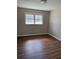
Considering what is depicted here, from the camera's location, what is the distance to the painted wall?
5398 millimetres

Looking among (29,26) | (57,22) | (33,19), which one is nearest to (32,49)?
(57,22)

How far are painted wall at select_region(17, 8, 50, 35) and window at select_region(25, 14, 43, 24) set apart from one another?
0.29 metres

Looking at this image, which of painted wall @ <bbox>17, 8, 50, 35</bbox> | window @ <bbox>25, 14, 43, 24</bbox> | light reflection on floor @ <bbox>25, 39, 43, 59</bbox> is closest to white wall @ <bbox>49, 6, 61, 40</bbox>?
painted wall @ <bbox>17, 8, 50, 35</bbox>

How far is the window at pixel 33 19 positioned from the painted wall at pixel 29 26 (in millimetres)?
285

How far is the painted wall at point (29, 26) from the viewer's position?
540cm

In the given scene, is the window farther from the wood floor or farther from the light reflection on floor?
the light reflection on floor

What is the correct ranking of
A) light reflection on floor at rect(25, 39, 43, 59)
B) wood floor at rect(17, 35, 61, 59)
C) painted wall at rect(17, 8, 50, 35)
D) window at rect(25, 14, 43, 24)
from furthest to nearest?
window at rect(25, 14, 43, 24) < painted wall at rect(17, 8, 50, 35) < light reflection on floor at rect(25, 39, 43, 59) < wood floor at rect(17, 35, 61, 59)

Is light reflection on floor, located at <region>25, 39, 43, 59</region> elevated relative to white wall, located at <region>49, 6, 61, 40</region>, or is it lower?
lower

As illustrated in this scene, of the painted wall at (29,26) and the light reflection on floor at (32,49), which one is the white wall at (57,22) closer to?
the painted wall at (29,26)

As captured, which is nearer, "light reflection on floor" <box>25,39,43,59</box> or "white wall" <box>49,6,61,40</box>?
"light reflection on floor" <box>25,39,43,59</box>
